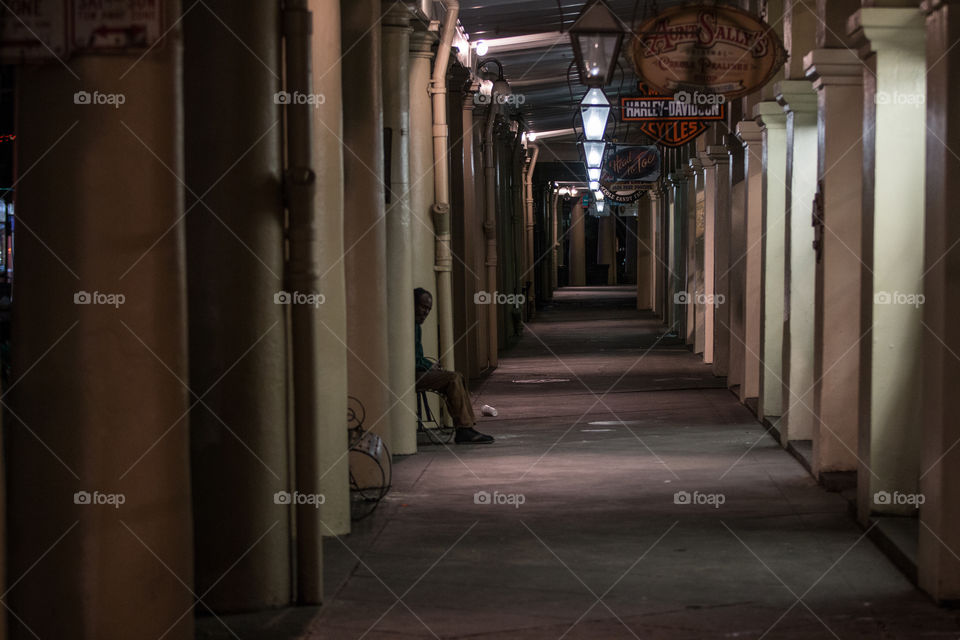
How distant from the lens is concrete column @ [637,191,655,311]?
40203 mm

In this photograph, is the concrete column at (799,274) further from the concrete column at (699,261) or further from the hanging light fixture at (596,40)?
the concrete column at (699,261)

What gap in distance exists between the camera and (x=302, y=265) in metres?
6.61

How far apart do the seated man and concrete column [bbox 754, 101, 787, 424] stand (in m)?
3.02

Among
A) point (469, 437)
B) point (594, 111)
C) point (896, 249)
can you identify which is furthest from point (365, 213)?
point (594, 111)

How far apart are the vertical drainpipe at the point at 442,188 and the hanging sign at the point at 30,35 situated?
840 centimetres

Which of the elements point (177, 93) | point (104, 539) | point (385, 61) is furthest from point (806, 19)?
point (104, 539)

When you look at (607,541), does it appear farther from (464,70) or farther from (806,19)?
(464,70)

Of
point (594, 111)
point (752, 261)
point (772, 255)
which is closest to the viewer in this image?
point (772, 255)

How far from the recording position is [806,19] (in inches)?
455

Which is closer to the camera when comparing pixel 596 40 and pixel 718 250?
pixel 596 40

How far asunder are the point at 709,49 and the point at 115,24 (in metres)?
5.57

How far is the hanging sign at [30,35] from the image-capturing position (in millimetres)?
5031

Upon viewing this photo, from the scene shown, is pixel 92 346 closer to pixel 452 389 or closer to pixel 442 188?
pixel 452 389

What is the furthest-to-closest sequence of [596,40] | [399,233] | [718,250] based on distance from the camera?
1. [718,250]
2. [399,233]
3. [596,40]
